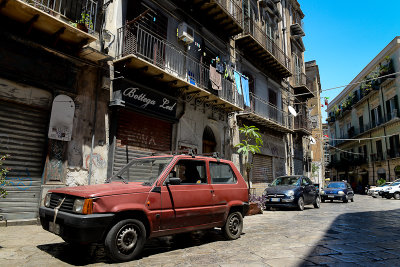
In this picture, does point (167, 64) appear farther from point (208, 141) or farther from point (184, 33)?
point (208, 141)

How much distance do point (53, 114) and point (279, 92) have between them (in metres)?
16.8

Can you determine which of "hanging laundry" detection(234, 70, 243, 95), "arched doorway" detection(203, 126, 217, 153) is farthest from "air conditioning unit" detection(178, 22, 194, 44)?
"arched doorway" detection(203, 126, 217, 153)

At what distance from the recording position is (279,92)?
2050cm

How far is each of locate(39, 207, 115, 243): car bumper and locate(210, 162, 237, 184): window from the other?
2.34 m

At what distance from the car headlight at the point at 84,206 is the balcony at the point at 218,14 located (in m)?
10.5

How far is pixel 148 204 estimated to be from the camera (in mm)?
4219

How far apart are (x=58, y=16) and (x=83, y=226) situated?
6444mm

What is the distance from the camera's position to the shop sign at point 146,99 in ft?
29.1

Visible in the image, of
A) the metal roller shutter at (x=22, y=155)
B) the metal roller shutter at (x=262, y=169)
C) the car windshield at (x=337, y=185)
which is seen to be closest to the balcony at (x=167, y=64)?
the metal roller shutter at (x=22, y=155)

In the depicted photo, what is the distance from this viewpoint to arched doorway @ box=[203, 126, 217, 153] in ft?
44.1

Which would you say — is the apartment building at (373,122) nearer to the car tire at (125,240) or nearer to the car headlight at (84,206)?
the car tire at (125,240)

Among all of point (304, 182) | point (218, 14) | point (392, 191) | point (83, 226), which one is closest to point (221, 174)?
point (83, 226)

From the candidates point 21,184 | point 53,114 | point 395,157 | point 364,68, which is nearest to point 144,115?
point 53,114

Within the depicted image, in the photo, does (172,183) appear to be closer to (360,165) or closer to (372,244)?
(372,244)
